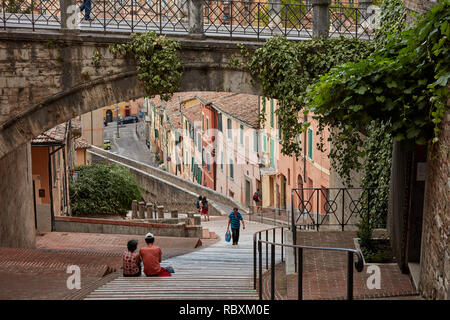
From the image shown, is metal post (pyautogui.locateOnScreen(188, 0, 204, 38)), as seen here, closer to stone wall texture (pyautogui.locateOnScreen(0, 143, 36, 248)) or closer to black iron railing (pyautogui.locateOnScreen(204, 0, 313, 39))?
black iron railing (pyautogui.locateOnScreen(204, 0, 313, 39))

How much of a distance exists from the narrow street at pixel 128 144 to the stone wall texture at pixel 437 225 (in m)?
51.7

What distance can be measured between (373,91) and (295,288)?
2.56 meters

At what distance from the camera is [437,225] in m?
5.68

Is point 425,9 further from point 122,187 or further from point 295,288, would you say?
point 122,187

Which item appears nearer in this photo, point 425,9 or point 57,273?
point 425,9

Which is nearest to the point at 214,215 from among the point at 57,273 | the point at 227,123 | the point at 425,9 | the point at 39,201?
the point at 227,123

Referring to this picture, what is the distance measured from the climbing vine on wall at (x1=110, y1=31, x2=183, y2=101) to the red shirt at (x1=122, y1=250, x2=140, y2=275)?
11.0ft

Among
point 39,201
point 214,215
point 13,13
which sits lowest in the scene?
point 214,215

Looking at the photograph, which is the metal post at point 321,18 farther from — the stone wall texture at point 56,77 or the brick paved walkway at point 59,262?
the brick paved walkway at point 59,262

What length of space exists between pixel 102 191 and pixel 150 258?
54.3 ft

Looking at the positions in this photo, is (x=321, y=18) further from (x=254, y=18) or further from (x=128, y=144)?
(x=128, y=144)

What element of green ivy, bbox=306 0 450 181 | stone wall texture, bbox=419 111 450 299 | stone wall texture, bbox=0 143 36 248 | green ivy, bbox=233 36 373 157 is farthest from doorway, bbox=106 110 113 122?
stone wall texture, bbox=419 111 450 299

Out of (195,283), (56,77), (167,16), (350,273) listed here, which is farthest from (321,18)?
(350,273)

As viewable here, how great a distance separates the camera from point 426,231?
20.4 feet
